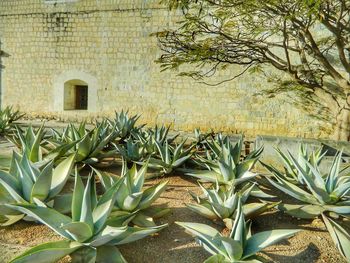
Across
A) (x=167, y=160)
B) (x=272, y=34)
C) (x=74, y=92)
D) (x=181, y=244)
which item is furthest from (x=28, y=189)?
(x=74, y=92)

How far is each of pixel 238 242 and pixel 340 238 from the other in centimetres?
76

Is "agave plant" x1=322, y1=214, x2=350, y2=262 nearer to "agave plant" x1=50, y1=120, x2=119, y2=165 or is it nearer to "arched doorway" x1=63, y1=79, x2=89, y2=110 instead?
"agave plant" x1=50, y1=120, x2=119, y2=165

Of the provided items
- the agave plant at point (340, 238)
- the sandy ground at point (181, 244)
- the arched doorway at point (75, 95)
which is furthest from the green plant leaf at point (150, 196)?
the arched doorway at point (75, 95)

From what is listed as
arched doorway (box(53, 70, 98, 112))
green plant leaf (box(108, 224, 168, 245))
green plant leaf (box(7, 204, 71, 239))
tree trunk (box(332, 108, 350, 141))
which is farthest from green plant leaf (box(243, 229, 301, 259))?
arched doorway (box(53, 70, 98, 112))

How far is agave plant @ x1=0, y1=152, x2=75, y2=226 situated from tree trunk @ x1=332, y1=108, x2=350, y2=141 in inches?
161

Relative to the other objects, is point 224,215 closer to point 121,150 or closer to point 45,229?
point 45,229

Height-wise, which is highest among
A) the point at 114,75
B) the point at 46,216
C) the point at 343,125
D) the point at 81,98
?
the point at 114,75

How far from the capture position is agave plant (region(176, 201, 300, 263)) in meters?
1.65

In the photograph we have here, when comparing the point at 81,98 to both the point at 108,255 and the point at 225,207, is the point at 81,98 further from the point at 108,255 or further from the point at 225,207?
the point at 108,255

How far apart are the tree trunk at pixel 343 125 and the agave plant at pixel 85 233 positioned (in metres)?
4.02

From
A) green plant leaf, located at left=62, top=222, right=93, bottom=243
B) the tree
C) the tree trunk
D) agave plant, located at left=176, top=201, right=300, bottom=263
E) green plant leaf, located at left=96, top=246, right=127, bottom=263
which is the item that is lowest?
green plant leaf, located at left=96, top=246, right=127, bottom=263

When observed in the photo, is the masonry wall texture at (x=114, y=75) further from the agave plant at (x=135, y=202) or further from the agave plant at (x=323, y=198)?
the agave plant at (x=135, y=202)

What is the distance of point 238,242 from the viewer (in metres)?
1.66

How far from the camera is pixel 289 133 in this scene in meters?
7.20
